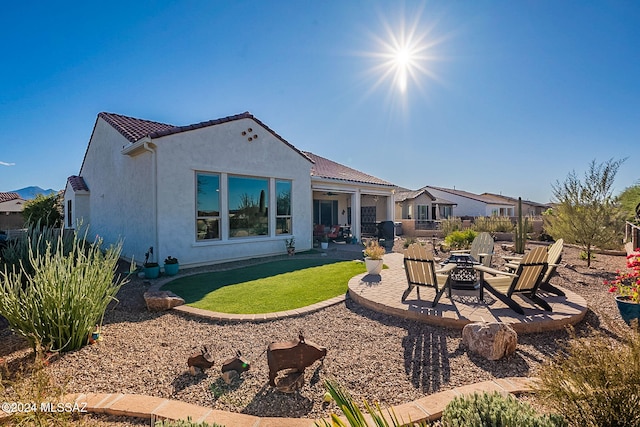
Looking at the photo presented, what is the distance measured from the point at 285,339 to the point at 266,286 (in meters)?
3.39

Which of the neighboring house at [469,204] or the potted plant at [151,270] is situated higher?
the neighboring house at [469,204]

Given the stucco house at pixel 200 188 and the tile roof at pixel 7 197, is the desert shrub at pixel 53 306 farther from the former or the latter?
the tile roof at pixel 7 197

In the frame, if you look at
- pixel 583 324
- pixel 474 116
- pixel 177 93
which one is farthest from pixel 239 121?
pixel 583 324

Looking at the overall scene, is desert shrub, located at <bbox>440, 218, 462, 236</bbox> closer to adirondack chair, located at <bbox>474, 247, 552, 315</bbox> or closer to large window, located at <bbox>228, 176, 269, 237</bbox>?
large window, located at <bbox>228, 176, 269, 237</bbox>

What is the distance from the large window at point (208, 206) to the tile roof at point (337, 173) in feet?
18.3

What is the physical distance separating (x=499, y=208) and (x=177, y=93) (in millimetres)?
51967

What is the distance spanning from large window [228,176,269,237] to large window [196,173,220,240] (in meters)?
0.53

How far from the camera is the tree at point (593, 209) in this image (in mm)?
10781

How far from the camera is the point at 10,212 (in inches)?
Result: 1353

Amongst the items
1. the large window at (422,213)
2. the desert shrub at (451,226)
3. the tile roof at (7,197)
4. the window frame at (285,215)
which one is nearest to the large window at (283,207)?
the window frame at (285,215)

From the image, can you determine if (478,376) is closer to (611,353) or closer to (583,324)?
(611,353)

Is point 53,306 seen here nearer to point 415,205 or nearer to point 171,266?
point 171,266

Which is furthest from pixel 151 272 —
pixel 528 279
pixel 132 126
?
pixel 528 279

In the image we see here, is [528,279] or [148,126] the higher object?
[148,126]
